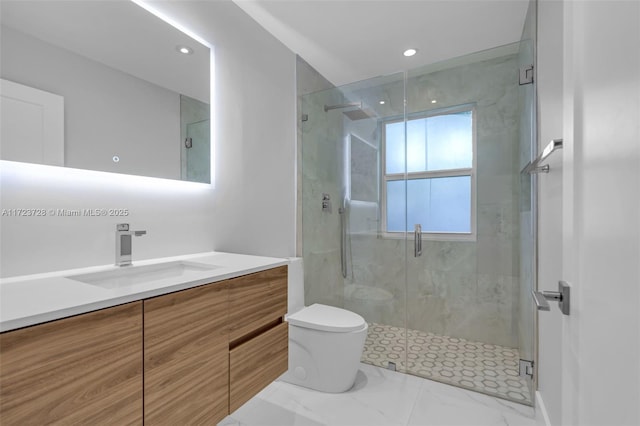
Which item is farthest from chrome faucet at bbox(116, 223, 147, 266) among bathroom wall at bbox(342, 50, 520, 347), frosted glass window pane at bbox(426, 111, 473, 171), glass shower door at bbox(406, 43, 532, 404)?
frosted glass window pane at bbox(426, 111, 473, 171)

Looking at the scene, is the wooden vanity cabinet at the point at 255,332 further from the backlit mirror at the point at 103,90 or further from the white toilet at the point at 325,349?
the backlit mirror at the point at 103,90

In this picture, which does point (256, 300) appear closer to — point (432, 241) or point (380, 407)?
point (380, 407)

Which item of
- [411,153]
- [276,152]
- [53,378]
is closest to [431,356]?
[411,153]

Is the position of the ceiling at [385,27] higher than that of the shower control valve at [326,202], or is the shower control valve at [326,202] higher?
the ceiling at [385,27]

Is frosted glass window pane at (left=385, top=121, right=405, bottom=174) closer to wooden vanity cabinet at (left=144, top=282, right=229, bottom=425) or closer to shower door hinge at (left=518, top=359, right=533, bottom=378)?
shower door hinge at (left=518, top=359, right=533, bottom=378)

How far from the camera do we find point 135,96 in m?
1.41

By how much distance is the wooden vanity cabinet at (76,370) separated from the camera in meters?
0.62

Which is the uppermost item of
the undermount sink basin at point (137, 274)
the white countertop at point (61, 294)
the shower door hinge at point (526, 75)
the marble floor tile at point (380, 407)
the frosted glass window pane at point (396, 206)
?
the shower door hinge at point (526, 75)

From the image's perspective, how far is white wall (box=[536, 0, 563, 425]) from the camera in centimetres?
125

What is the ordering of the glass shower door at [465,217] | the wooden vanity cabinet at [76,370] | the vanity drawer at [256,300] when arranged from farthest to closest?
the glass shower door at [465,217], the vanity drawer at [256,300], the wooden vanity cabinet at [76,370]

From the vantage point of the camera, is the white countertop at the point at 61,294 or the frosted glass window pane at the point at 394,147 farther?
the frosted glass window pane at the point at 394,147

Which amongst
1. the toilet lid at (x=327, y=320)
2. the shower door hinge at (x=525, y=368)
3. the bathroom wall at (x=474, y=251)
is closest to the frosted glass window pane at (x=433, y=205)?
the bathroom wall at (x=474, y=251)

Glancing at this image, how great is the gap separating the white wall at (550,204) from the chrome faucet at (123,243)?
1773mm

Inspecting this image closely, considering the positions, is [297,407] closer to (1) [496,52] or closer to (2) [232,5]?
(2) [232,5]
